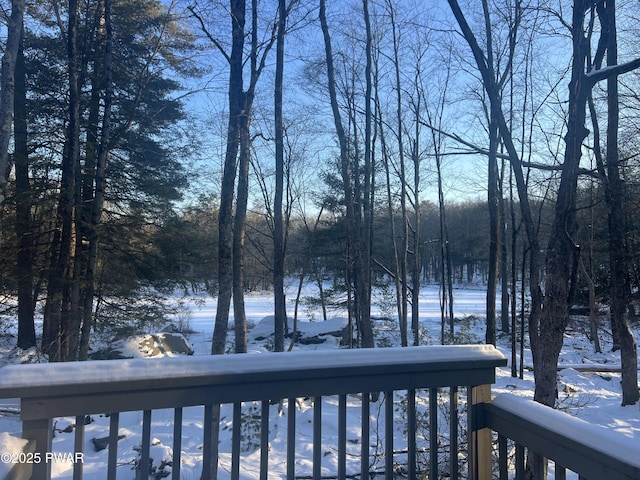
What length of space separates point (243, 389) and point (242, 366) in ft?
0.27

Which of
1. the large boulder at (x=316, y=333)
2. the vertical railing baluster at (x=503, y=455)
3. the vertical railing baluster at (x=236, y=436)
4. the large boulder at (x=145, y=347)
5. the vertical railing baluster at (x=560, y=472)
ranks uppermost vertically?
the vertical railing baluster at (x=236, y=436)

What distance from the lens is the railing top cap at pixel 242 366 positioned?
48.4 inches

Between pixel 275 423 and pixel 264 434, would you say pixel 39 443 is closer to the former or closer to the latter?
pixel 264 434

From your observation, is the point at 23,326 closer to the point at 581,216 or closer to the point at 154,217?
the point at 154,217

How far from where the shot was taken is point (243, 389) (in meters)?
1.42

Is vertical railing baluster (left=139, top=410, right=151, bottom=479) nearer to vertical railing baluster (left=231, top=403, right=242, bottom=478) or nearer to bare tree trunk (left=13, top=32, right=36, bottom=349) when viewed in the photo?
vertical railing baluster (left=231, top=403, right=242, bottom=478)

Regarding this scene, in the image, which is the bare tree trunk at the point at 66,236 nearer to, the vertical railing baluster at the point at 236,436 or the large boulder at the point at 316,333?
the large boulder at the point at 316,333

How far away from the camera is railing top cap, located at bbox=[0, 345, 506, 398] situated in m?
1.23

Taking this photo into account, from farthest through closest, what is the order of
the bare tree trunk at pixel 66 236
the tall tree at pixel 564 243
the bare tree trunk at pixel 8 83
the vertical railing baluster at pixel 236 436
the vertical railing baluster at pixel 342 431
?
the bare tree trunk at pixel 66 236, the bare tree trunk at pixel 8 83, the tall tree at pixel 564 243, the vertical railing baluster at pixel 342 431, the vertical railing baluster at pixel 236 436

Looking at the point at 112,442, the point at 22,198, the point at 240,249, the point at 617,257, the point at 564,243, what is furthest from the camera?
the point at 22,198

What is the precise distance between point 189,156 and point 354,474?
361 inches

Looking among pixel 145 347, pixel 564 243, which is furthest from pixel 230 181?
pixel 145 347

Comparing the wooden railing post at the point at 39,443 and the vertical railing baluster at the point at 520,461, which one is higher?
the wooden railing post at the point at 39,443

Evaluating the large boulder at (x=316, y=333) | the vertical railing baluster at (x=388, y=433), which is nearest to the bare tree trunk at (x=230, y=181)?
the vertical railing baluster at (x=388, y=433)
